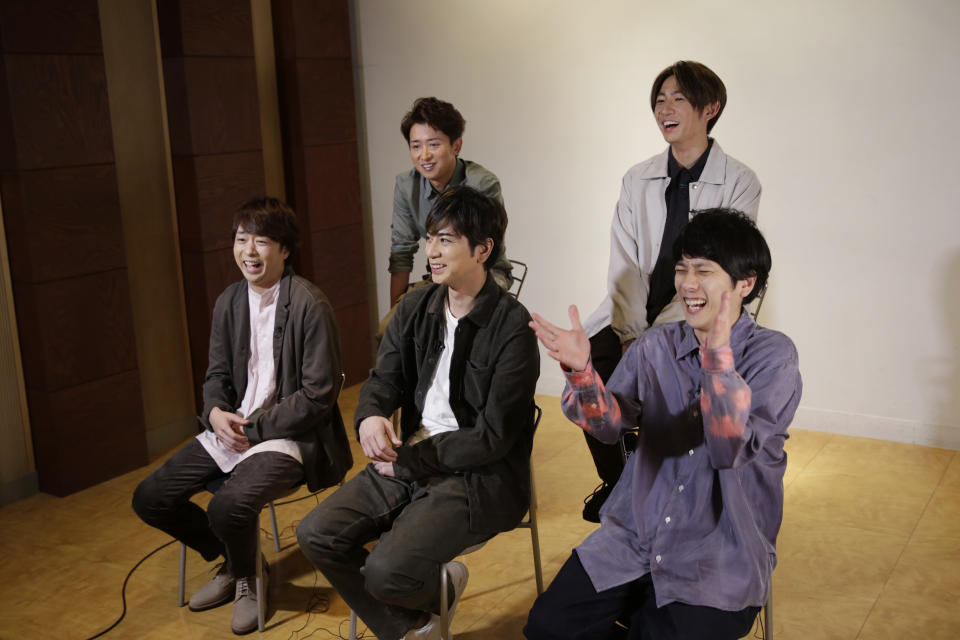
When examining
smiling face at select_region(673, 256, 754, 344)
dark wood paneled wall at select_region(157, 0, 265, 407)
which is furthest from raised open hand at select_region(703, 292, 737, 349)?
dark wood paneled wall at select_region(157, 0, 265, 407)

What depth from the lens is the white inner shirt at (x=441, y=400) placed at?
101 inches

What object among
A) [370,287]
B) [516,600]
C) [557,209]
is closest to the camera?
[516,600]

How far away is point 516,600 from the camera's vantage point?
3016 mm

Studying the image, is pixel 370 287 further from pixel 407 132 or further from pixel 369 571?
pixel 369 571

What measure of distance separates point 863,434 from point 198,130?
3396 mm

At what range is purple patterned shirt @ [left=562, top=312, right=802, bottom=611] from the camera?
1959mm

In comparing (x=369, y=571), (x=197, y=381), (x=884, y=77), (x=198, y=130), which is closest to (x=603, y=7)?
Result: (x=884, y=77)

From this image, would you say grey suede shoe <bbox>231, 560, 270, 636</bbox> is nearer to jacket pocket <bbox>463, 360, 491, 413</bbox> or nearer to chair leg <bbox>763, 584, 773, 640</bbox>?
jacket pocket <bbox>463, 360, 491, 413</bbox>

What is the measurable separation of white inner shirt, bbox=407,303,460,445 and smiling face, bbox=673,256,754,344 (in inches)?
28.3

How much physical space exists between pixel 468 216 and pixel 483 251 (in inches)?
4.2

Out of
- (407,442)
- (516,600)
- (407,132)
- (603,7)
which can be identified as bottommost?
(516,600)

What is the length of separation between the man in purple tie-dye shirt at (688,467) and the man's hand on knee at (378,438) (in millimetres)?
595

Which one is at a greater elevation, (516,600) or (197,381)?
(197,381)

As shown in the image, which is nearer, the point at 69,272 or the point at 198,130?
the point at 69,272
